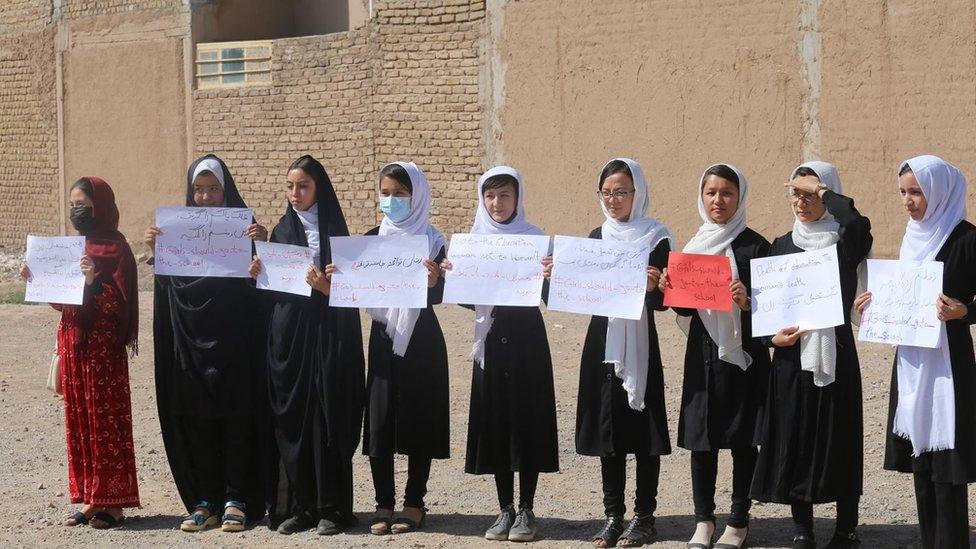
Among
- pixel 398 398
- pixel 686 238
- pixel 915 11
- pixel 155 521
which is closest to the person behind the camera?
pixel 398 398

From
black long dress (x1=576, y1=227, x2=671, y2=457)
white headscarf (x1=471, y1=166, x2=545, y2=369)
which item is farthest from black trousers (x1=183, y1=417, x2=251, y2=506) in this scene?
black long dress (x1=576, y1=227, x2=671, y2=457)

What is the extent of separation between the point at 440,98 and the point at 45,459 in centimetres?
771

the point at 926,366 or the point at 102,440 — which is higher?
the point at 926,366

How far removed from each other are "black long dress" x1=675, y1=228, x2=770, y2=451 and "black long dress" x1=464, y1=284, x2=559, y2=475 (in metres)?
0.62

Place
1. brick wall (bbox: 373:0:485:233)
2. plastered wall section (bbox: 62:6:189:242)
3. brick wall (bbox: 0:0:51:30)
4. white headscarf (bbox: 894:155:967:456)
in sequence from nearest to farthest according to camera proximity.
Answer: white headscarf (bbox: 894:155:967:456)
brick wall (bbox: 373:0:485:233)
plastered wall section (bbox: 62:6:189:242)
brick wall (bbox: 0:0:51:30)

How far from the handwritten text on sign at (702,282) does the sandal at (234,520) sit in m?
2.04

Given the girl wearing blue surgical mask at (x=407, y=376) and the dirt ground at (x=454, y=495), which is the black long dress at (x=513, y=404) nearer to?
the girl wearing blue surgical mask at (x=407, y=376)

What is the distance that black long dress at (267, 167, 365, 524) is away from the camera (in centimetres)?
530

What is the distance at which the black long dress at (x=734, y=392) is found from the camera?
4.82 metres

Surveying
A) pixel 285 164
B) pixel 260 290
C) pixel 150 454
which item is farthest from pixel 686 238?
pixel 260 290

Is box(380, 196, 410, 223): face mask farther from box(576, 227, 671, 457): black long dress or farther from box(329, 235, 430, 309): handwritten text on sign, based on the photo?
box(576, 227, 671, 457): black long dress

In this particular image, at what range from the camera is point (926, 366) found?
4441mm

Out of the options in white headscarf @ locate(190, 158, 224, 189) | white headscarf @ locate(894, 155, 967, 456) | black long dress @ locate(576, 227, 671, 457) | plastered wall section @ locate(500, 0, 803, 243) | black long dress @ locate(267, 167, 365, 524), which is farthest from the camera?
plastered wall section @ locate(500, 0, 803, 243)

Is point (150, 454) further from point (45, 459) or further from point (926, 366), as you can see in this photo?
point (926, 366)
